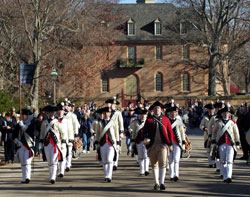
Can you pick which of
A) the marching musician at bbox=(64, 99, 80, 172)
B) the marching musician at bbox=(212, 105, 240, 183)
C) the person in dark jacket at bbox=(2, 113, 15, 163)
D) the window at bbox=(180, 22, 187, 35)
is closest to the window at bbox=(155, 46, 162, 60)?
the window at bbox=(180, 22, 187, 35)

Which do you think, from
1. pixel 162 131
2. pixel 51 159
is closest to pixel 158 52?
pixel 51 159

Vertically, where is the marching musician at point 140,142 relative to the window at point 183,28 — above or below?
below

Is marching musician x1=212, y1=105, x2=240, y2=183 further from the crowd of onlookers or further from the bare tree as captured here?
the bare tree

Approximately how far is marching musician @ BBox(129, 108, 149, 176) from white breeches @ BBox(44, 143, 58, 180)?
8.94 feet

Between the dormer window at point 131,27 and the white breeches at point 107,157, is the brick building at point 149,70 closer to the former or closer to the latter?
the dormer window at point 131,27

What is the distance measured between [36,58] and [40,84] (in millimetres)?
6958

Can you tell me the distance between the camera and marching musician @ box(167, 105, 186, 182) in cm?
1300

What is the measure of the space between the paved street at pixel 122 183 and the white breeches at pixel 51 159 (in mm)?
318

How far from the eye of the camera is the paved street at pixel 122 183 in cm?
1143

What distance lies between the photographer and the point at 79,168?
16.1 meters

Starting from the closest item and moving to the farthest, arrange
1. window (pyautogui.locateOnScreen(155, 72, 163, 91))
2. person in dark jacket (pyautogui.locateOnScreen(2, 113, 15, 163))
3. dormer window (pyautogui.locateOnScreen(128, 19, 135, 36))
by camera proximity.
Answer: person in dark jacket (pyautogui.locateOnScreen(2, 113, 15, 163))
window (pyautogui.locateOnScreen(155, 72, 163, 91))
dormer window (pyautogui.locateOnScreen(128, 19, 135, 36))

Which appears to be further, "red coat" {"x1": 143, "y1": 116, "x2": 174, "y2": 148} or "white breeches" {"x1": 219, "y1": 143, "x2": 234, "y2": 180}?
"white breeches" {"x1": 219, "y1": 143, "x2": 234, "y2": 180}

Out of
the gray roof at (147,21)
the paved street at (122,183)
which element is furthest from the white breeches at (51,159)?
the gray roof at (147,21)

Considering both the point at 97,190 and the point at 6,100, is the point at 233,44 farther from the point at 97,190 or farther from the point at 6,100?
the point at 97,190
